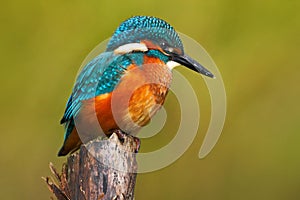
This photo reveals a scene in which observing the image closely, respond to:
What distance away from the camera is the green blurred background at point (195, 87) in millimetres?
4582

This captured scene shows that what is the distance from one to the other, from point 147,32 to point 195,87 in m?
1.36

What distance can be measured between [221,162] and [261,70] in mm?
634

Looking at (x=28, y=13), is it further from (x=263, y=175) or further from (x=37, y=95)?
(x=263, y=175)

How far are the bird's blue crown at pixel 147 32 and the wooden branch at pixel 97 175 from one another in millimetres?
726

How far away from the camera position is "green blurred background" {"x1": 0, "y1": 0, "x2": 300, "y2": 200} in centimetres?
458

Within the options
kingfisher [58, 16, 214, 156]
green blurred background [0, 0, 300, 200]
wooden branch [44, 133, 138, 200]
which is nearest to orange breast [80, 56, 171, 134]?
kingfisher [58, 16, 214, 156]

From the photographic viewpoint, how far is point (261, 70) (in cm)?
482

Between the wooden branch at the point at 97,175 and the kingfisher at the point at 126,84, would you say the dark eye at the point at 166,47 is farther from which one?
the wooden branch at the point at 97,175

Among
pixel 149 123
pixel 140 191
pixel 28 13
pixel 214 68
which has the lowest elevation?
pixel 140 191

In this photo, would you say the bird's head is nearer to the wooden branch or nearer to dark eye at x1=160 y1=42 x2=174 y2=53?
dark eye at x1=160 y1=42 x2=174 y2=53

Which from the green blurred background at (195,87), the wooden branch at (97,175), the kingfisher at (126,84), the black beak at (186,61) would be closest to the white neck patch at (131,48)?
the kingfisher at (126,84)

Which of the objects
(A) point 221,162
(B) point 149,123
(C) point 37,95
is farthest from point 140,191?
(B) point 149,123

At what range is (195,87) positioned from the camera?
184 inches

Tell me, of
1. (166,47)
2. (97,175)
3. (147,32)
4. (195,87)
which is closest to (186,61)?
(166,47)
